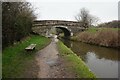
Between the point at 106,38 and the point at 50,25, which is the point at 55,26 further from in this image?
the point at 106,38

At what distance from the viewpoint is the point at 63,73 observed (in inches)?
500

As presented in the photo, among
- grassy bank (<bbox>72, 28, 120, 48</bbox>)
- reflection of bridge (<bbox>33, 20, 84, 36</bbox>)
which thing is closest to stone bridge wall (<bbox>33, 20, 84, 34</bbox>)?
reflection of bridge (<bbox>33, 20, 84, 36</bbox>)

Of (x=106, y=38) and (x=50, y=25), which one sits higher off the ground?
(x=50, y=25)

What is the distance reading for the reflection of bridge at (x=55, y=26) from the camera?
46.7m

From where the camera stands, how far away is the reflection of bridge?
46688 millimetres

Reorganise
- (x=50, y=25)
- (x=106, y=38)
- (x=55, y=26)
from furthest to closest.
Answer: (x=55, y=26) < (x=50, y=25) < (x=106, y=38)

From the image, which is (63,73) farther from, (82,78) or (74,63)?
(74,63)

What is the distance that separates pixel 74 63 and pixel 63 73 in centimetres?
266

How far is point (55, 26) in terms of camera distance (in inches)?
1918

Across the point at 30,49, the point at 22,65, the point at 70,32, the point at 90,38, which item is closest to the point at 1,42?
the point at 30,49

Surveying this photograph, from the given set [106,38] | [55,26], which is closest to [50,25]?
[55,26]

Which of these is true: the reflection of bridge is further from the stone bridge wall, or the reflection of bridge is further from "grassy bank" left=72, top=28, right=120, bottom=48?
"grassy bank" left=72, top=28, right=120, bottom=48

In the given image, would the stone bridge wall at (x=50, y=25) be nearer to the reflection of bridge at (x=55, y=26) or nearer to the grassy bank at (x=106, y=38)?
the reflection of bridge at (x=55, y=26)

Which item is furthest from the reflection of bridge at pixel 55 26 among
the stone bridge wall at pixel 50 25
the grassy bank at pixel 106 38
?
the grassy bank at pixel 106 38
